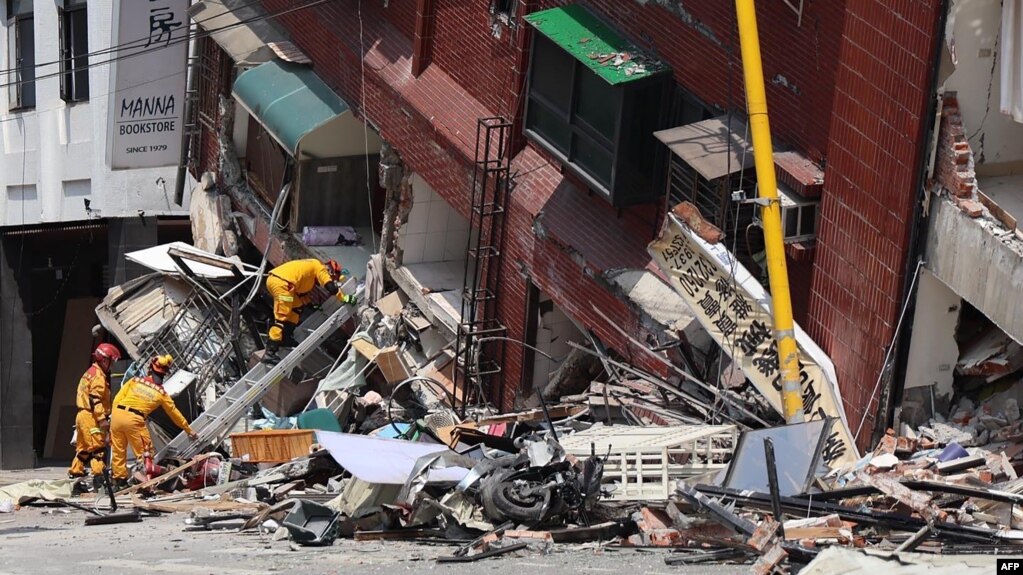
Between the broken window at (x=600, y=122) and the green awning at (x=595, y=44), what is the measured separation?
0.32ft

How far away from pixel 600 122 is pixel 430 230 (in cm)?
442

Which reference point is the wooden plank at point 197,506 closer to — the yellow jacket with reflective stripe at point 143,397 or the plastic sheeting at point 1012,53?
the yellow jacket with reflective stripe at point 143,397

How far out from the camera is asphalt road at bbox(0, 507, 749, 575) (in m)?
9.72

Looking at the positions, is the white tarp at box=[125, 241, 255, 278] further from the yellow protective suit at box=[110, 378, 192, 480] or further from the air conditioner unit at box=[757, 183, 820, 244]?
the air conditioner unit at box=[757, 183, 820, 244]

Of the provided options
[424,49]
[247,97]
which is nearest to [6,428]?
[247,97]

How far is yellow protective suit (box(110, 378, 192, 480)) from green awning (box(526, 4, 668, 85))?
5460 millimetres

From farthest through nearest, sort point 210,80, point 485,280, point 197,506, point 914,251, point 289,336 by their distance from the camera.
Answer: point 210,80 → point 289,336 → point 485,280 → point 197,506 → point 914,251

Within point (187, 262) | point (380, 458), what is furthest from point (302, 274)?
point (380, 458)

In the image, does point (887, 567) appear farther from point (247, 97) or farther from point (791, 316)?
point (247, 97)

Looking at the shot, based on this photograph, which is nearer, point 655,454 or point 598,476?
point 598,476

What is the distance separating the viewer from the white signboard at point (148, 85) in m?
22.2

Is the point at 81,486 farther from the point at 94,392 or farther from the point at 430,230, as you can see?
the point at 430,230

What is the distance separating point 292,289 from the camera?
710 inches

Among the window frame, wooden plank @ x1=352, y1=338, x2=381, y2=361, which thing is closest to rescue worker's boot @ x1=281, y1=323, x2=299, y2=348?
wooden plank @ x1=352, y1=338, x2=381, y2=361
